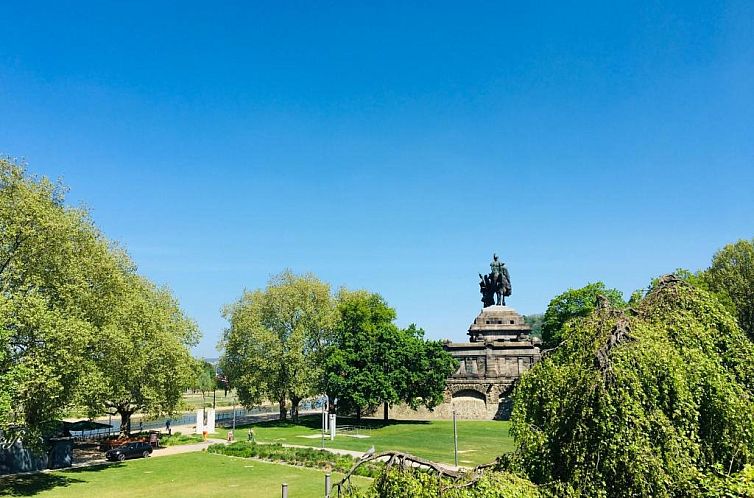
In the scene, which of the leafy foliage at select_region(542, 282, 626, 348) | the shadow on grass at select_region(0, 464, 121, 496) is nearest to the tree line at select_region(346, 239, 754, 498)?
the shadow on grass at select_region(0, 464, 121, 496)

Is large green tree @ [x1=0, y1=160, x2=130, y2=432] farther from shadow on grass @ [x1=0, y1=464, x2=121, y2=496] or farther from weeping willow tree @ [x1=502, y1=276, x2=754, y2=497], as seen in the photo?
weeping willow tree @ [x1=502, y1=276, x2=754, y2=497]

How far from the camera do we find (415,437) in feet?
133

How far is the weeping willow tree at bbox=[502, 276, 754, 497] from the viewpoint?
845cm

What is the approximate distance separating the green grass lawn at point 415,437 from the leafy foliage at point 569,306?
49.3 ft

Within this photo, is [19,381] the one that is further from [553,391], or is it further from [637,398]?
[637,398]

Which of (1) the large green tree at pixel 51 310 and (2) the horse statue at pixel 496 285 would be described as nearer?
(1) the large green tree at pixel 51 310

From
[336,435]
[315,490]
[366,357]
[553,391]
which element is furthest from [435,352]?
[553,391]

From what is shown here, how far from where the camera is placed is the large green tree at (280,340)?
163ft

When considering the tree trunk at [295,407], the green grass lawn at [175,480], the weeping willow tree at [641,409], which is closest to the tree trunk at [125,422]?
the green grass lawn at [175,480]

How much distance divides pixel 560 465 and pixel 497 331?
54631 mm

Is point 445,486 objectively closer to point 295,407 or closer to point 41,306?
point 41,306

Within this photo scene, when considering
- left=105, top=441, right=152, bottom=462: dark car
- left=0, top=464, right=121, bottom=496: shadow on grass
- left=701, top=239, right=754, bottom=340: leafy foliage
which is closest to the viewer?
left=0, top=464, right=121, bottom=496: shadow on grass

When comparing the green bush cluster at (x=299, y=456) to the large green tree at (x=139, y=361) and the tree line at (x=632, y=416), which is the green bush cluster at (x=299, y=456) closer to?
the large green tree at (x=139, y=361)

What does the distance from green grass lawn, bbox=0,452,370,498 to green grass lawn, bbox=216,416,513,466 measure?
7.49 m
